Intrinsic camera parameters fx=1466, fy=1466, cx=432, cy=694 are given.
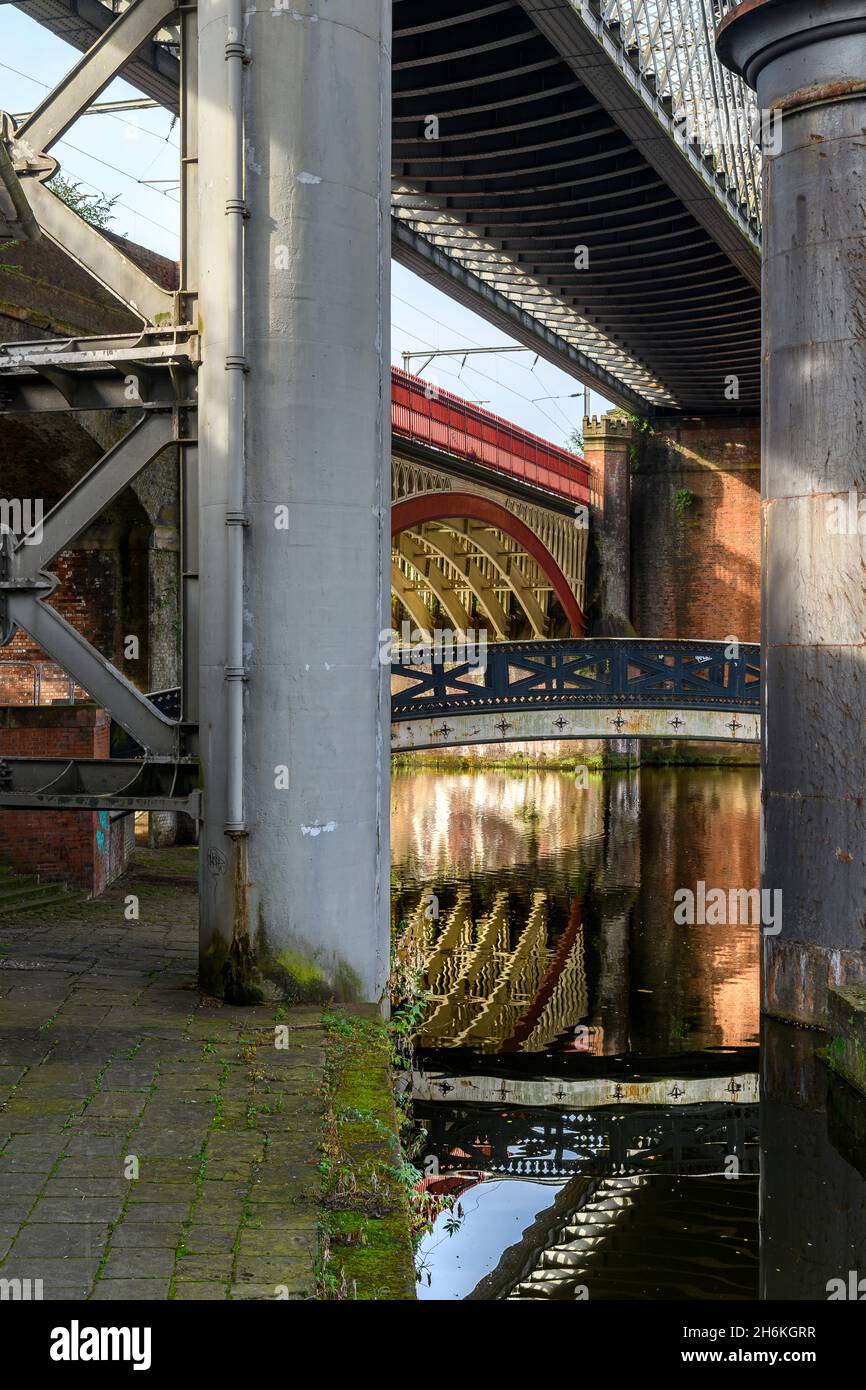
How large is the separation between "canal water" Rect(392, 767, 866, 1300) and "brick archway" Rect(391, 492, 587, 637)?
23.3 ft

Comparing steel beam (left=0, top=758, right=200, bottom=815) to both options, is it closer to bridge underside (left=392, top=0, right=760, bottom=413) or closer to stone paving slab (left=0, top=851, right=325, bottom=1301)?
stone paving slab (left=0, top=851, right=325, bottom=1301)

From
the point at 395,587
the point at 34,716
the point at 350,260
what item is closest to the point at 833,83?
the point at 350,260

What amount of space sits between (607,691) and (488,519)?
9786 mm

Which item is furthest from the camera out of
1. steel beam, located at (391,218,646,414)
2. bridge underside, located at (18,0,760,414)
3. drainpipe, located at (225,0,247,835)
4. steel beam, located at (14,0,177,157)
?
steel beam, located at (391,218,646,414)

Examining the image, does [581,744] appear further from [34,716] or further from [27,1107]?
[27,1107]

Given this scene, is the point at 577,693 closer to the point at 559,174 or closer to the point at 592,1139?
the point at 559,174

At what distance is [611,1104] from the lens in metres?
9.81

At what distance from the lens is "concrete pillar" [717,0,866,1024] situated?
34.2 feet

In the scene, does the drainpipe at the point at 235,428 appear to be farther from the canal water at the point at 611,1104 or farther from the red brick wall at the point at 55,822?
the red brick wall at the point at 55,822

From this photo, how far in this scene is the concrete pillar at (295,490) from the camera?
24.4 feet

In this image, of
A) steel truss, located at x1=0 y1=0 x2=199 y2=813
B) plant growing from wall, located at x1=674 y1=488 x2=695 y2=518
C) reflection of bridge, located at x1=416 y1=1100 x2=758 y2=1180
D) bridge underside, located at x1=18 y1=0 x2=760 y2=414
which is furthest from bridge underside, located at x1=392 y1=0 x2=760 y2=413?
reflection of bridge, located at x1=416 y1=1100 x2=758 y2=1180

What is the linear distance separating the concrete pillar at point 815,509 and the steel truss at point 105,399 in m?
4.61

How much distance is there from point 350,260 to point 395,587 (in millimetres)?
28765

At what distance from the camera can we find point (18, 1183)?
477 centimetres
